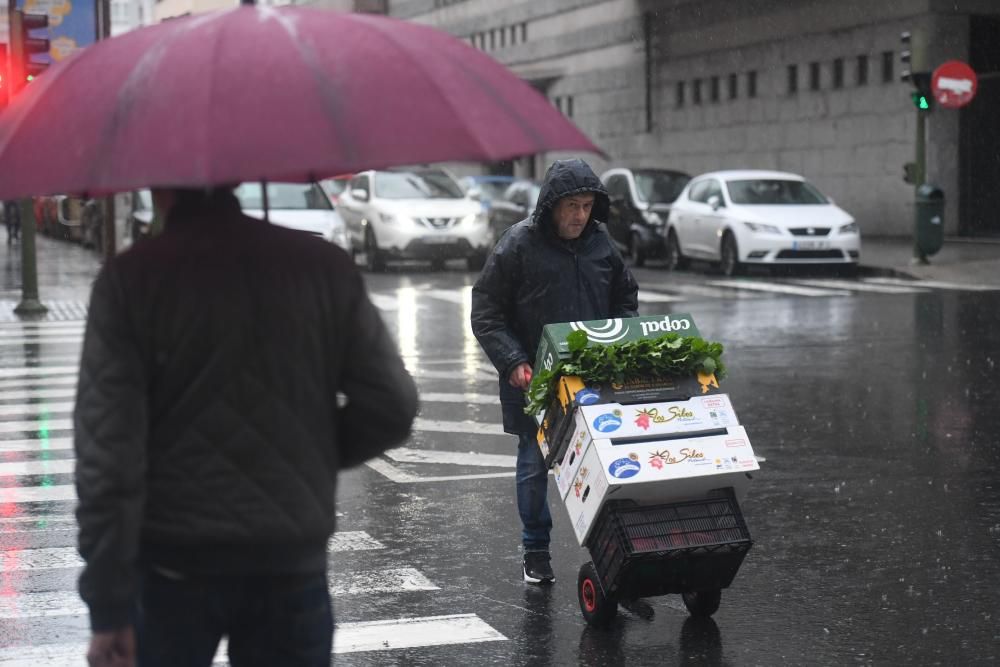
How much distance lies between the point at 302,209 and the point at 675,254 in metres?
6.05

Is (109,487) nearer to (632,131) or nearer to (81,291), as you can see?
(81,291)

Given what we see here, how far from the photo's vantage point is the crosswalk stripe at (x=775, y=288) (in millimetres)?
20594

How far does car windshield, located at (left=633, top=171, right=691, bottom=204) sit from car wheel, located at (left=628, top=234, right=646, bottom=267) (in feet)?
2.35

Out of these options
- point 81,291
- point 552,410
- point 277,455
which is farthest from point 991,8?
point 277,455

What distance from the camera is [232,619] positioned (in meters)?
3.10

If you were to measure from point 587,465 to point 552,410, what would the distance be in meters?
0.33

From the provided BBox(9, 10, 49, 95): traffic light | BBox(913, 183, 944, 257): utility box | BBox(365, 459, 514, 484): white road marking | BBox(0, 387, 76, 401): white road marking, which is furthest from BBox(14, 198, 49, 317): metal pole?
BBox(913, 183, 944, 257): utility box

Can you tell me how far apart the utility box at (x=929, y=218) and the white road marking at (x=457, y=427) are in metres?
14.3

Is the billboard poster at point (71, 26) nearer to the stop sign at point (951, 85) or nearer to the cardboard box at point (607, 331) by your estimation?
the stop sign at point (951, 85)

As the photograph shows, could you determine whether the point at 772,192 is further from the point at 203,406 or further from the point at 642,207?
the point at 203,406

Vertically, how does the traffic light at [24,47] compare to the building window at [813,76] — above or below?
below

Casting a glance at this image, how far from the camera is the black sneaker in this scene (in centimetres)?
642

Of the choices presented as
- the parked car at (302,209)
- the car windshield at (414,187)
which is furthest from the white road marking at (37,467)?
the car windshield at (414,187)

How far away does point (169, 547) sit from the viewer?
3.06 meters
